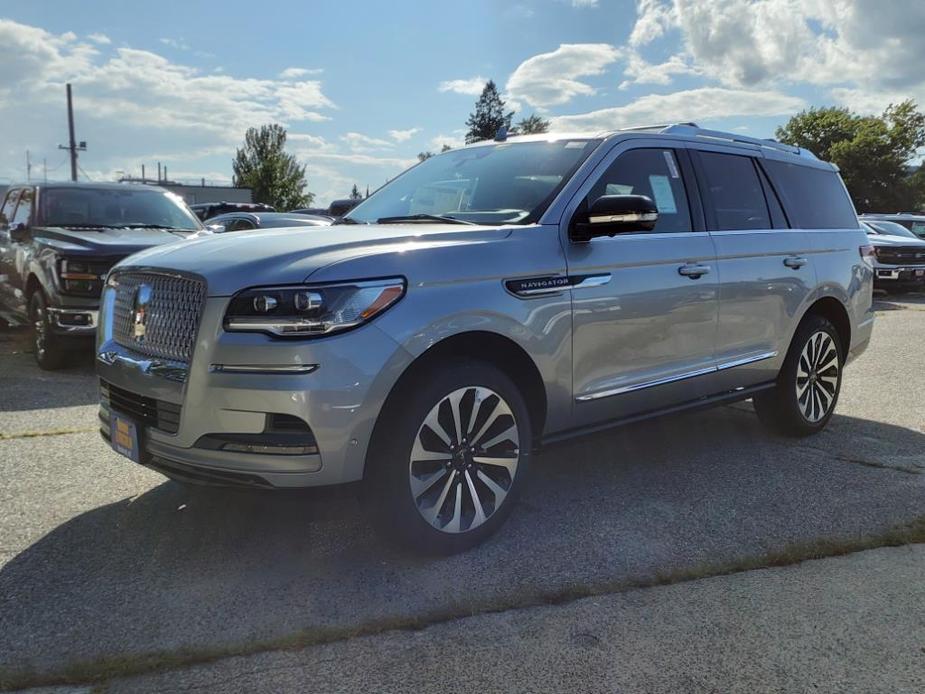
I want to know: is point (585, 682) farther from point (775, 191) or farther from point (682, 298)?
point (775, 191)

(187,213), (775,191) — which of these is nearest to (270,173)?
(187,213)

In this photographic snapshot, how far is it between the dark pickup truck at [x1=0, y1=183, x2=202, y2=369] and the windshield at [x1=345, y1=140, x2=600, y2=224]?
346cm

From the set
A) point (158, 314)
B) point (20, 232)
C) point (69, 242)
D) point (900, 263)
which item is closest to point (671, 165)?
point (158, 314)

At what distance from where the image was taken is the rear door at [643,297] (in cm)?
377

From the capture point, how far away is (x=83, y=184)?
27.1 feet

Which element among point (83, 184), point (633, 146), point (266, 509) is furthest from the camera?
point (83, 184)

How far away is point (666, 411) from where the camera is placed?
14.3ft

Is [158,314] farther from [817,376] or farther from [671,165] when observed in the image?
[817,376]

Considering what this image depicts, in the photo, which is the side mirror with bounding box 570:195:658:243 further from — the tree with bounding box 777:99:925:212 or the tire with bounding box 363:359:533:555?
the tree with bounding box 777:99:925:212

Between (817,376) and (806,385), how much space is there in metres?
0.16

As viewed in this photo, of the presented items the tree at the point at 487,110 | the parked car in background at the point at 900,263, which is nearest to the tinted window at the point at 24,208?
the parked car in background at the point at 900,263

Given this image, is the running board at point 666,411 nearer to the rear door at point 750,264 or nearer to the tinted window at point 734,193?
the rear door at point 750,264

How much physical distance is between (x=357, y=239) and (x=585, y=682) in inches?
74.2

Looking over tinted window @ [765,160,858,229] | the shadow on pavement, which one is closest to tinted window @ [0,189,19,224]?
the shadow on pavement
